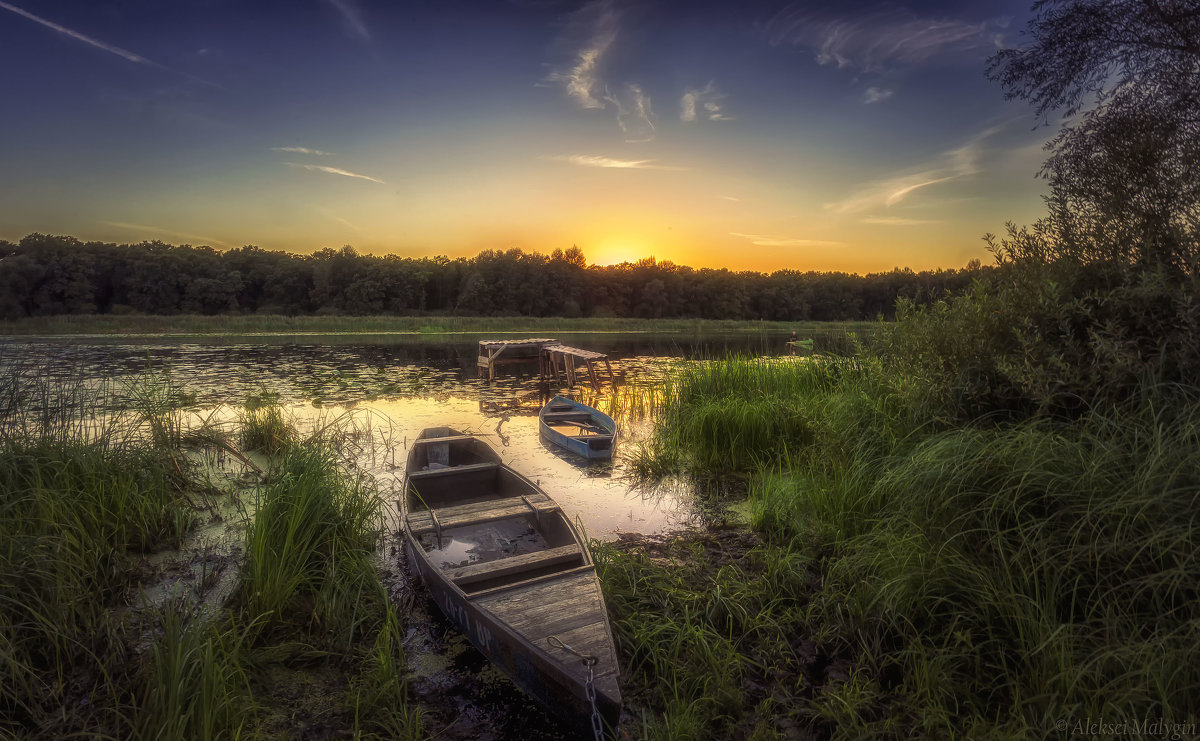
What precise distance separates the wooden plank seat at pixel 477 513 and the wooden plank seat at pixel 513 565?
3.07 ft

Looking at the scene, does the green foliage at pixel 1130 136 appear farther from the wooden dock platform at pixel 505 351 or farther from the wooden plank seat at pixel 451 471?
the wooden dock platform at pixel 505 351

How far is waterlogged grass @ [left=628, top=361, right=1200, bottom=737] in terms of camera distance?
268 cm

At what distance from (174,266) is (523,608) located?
72126 mm

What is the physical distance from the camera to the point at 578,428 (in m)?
11.3

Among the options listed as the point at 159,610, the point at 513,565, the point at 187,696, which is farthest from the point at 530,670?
the point at 159,610

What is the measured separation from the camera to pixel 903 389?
19.1ft

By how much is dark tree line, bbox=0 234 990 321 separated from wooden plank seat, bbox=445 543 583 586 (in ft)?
157

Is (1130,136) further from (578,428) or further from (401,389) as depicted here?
(401,389)

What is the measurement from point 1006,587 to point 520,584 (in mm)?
3016

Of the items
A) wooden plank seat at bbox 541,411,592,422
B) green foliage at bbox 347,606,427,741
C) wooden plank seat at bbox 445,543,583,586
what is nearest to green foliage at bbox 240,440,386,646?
green foliage at bbox 347,606,427,741

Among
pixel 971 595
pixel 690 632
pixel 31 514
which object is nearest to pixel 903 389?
pixel 971 595

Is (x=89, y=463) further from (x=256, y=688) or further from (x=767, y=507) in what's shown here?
(x=767, y=507)

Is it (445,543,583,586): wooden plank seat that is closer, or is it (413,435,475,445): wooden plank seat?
(445,543,583,586): wooden plank seat

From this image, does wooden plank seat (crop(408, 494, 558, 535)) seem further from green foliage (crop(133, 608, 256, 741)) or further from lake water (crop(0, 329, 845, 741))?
green foliage (crop(133, 608, 256, 741))
